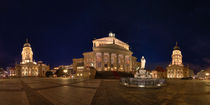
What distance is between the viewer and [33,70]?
313ft

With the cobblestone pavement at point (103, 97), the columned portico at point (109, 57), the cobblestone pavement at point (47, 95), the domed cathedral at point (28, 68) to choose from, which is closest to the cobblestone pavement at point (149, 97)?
the cobblestone pavement at point (103, 97)

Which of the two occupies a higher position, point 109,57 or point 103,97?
point 109,57

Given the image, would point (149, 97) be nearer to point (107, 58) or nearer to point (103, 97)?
point (103, 97)

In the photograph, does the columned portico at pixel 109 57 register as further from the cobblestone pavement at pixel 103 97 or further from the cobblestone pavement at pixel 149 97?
the cobblestone pavement at pixel 149 97

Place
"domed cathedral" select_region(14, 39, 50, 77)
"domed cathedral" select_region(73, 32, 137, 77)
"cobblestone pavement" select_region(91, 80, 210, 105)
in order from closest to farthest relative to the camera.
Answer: "cobblestone pavement" select_region(91, 80, 210, 105) → "domed cathedral" select_region(73, 32, 137, 77) → "domed cathedral" select_region(14, 39, 50, 77)

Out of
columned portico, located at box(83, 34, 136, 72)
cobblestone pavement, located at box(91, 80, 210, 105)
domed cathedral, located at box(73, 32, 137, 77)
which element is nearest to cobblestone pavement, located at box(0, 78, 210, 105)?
cobblestone pavement, located at box(91, 80, 210, 105)

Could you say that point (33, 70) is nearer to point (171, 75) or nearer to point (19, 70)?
point (19, 70)

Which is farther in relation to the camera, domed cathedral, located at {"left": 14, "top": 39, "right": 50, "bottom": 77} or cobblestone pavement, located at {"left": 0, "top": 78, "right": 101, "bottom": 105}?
domed cathedral, located at {"left": 14, "top": 39, "right": 50, "bottom": 77}

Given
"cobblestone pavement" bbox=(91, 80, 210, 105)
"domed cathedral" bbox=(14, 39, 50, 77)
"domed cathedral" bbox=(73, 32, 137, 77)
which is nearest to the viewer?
"cobblestone pavement" bbox=(91, 80, 210, 105)

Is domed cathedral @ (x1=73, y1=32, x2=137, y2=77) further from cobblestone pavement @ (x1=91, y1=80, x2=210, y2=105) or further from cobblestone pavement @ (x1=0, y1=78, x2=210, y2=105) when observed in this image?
cobblestone pavement @ (x1=91, y1=80, x2=210, y2=105)

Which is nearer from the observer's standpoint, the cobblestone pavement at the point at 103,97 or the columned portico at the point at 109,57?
the cobblestone pavement at the point at 103,97

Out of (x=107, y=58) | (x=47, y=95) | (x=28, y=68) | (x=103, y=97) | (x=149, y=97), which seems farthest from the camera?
(x=28, y=68)

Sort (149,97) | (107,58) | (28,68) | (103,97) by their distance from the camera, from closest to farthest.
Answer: (103,97) → (149,97) → (107,58) → (28,68)

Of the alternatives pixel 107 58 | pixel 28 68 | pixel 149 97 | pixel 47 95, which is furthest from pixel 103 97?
pixel 28 68
